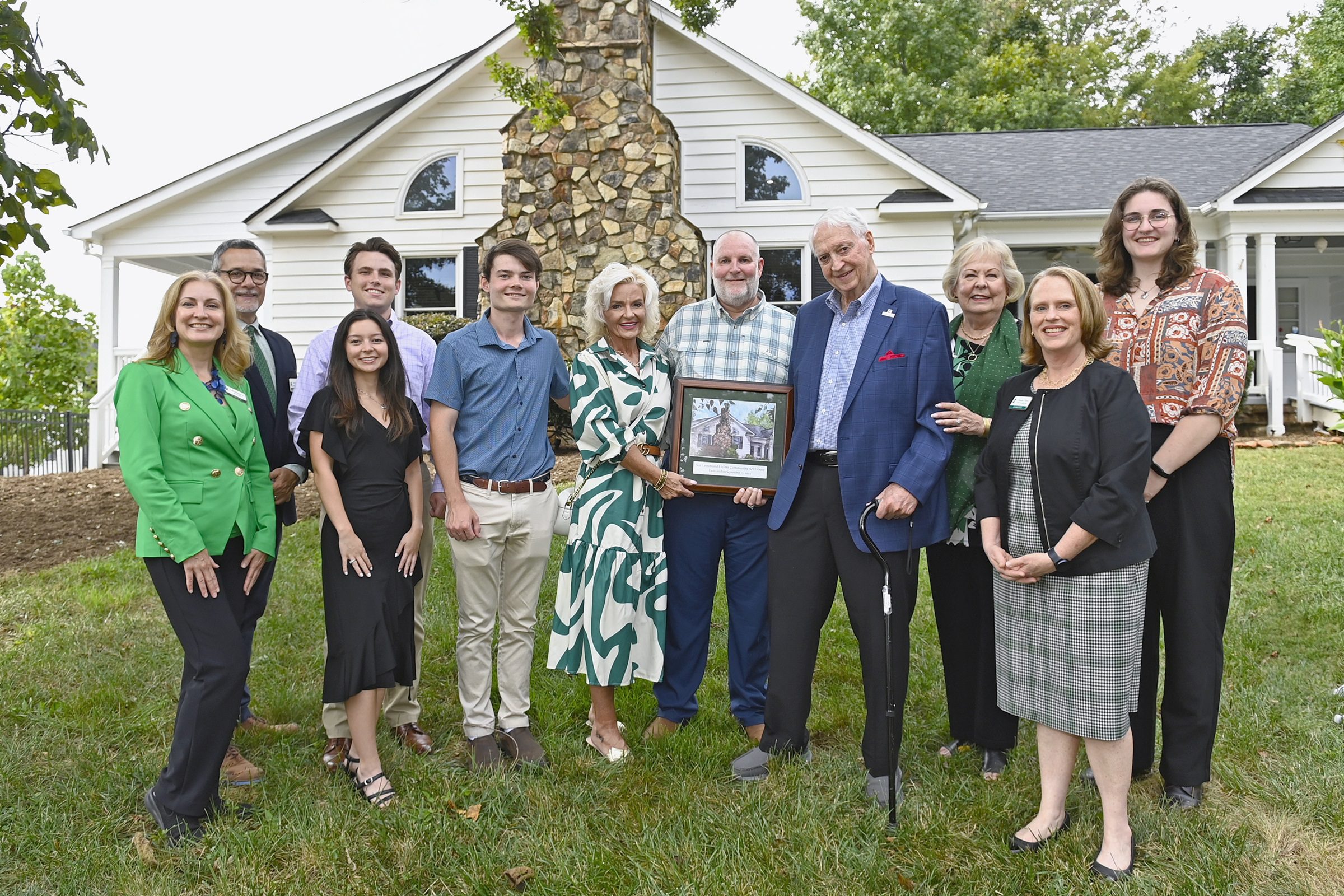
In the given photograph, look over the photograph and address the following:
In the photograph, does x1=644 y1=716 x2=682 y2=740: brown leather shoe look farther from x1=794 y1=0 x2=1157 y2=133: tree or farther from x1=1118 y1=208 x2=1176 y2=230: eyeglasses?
x1=794 y1=0 x2=1157 y2=133: tree

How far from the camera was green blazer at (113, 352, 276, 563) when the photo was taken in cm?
331

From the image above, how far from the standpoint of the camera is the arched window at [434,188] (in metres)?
14.3

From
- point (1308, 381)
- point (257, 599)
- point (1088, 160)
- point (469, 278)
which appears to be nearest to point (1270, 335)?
point (1308, 381)

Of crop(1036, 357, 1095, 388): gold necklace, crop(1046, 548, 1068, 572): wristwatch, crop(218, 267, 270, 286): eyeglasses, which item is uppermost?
crop(218, 267, 270, 286): eyeglasses

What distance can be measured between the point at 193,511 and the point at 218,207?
13805 mm

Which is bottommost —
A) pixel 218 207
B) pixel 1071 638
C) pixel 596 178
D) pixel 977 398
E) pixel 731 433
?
pixel 1071 638

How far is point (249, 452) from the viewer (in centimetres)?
365

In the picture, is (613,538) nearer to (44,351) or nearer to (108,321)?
(108,321)

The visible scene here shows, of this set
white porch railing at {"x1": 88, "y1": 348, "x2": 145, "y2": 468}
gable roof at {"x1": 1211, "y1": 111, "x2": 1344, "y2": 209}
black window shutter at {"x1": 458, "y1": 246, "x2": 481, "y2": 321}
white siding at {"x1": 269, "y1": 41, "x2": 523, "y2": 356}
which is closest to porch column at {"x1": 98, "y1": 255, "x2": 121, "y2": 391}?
white porch railing at {"x1": 88, "y1": 348, "x2": 145, "y2": 468}

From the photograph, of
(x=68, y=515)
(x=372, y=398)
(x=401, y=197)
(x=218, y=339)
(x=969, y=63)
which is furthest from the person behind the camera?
(x=969, y=63)

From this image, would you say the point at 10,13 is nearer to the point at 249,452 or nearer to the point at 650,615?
the point at 249,452

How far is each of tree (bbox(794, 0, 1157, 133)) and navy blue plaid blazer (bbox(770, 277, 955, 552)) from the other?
27076 mm

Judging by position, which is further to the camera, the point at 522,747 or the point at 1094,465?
the point at 522,747

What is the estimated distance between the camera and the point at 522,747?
13.7ft
